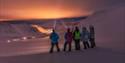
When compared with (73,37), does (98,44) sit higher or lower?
lower

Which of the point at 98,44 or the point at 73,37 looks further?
the point at 98,44

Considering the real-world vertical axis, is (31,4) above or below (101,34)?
above

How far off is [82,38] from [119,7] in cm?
2192

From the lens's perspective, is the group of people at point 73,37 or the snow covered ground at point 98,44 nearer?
the snow covered ground at point 98,44

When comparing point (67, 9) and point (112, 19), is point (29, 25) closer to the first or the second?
point (67, 9)

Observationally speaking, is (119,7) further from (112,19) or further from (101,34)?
(101,34)

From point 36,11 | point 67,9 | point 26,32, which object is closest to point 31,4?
point 36,11

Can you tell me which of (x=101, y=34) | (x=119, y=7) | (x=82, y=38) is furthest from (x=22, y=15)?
(x=82, y=38)

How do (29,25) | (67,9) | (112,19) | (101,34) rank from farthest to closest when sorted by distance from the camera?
(67,9) < (29,25) < (112,19) < (101,34)

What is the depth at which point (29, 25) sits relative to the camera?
47.5 metres

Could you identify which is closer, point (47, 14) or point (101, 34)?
point (101, 34)

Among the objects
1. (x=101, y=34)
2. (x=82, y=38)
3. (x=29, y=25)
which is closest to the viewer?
(x=82, y=38)

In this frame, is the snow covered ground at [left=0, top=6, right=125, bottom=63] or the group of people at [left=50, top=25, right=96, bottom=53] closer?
the snow covered ground at [left=0, top=6, right=125, bottom=63]

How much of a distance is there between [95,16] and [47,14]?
5148mm
